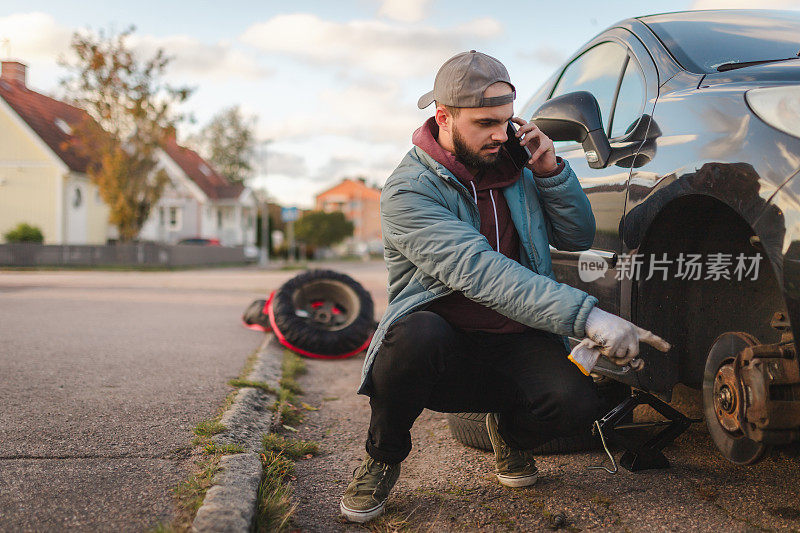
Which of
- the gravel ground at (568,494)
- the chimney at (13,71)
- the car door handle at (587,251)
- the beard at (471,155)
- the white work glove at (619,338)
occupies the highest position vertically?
the chimney at (13,71)

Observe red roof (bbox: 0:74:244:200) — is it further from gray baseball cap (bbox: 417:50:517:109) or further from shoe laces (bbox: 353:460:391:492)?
shoe laces (bbox: 353:460:391:492)

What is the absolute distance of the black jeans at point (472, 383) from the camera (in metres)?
2.40

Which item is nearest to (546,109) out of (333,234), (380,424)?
(380,424)

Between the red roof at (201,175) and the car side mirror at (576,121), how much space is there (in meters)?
42.1

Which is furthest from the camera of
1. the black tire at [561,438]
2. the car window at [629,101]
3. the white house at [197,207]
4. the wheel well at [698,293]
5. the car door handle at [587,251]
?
the white house at [197,207]

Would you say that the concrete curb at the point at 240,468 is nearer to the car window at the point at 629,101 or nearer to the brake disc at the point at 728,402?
the brake disc at the point at 728,402

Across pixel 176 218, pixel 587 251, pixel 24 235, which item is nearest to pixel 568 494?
pixel 587 251

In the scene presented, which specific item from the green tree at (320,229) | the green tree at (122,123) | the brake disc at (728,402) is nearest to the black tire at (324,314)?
the brake disc at (728,402)

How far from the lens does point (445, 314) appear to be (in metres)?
2.62

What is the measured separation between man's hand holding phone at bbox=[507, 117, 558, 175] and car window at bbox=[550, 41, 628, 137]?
72 cm

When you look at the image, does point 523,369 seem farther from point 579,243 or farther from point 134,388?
point 134,388

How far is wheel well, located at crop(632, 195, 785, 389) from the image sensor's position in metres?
2.33

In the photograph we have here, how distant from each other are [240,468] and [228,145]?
6564cm

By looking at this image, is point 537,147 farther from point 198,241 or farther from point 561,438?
point 198,241
